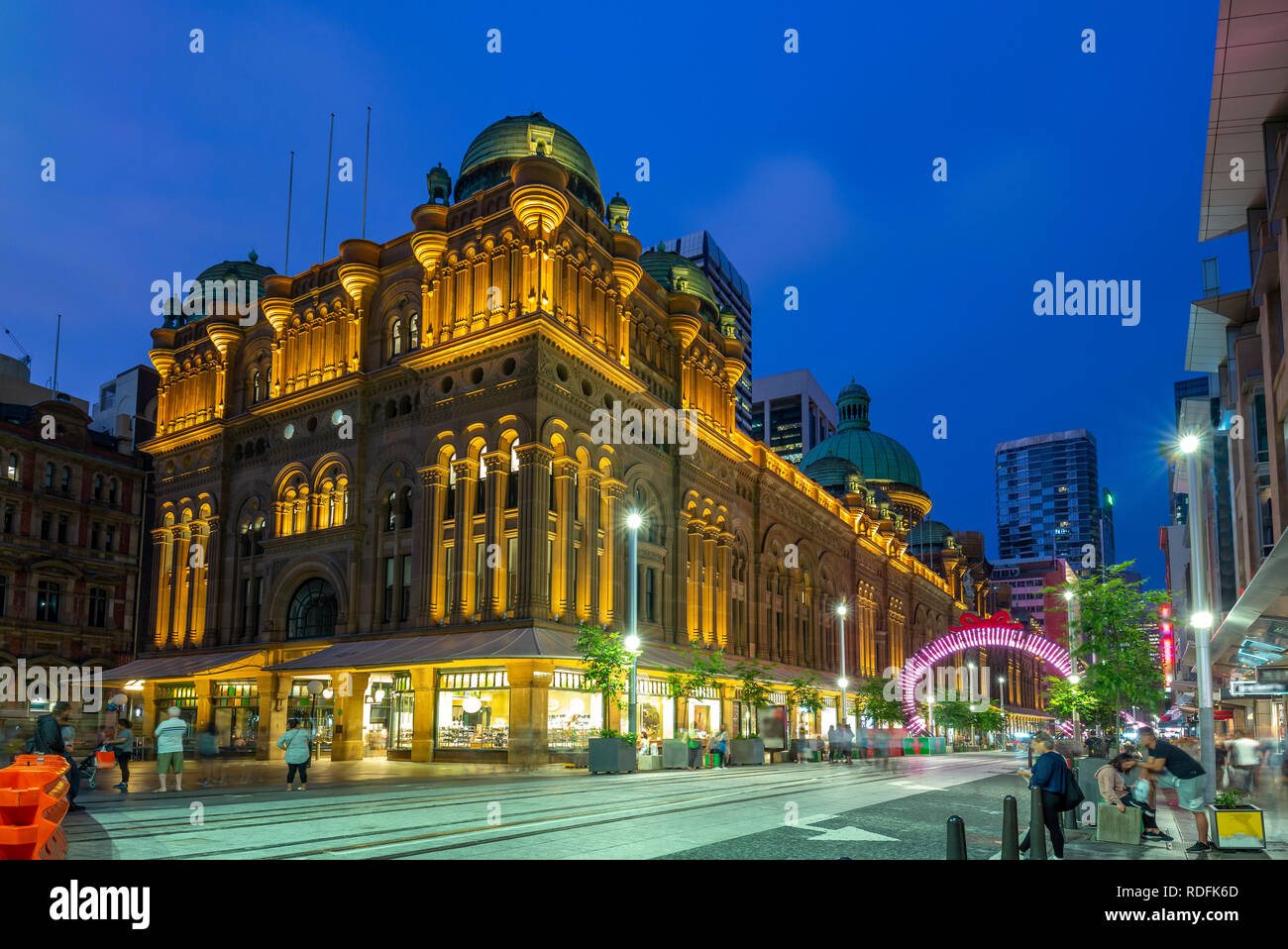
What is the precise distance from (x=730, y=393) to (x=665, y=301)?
27.5ft

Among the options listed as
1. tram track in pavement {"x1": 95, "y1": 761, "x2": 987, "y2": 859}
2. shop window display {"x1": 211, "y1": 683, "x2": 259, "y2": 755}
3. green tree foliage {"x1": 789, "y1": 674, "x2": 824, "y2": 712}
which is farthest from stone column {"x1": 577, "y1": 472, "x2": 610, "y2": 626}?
shop window display {"x1": 211, "y1": 683, "x2": 259, "y2": 755}

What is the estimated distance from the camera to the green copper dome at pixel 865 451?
12200 centimetres

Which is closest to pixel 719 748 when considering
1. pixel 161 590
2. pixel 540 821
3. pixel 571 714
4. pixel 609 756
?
pixel 571 714

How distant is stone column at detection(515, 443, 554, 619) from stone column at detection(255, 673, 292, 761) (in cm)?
1632

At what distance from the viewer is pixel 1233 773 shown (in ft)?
87.4

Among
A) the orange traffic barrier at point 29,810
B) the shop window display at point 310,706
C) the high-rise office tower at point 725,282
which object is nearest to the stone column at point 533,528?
the shop window display at point 310,706

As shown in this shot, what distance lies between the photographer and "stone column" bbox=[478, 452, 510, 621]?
1629 inches

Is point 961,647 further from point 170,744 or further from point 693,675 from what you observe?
point 170,744

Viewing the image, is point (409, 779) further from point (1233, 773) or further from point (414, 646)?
point (1233, 773)

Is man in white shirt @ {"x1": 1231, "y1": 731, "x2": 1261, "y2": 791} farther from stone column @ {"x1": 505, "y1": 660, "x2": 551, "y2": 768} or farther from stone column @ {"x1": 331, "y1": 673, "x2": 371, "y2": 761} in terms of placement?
stone column @ {"x1": 331, "y1": 673, "x2": 371, "y2": 761}

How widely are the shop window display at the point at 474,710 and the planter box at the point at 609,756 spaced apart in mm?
4456

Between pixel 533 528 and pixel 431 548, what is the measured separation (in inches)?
227
